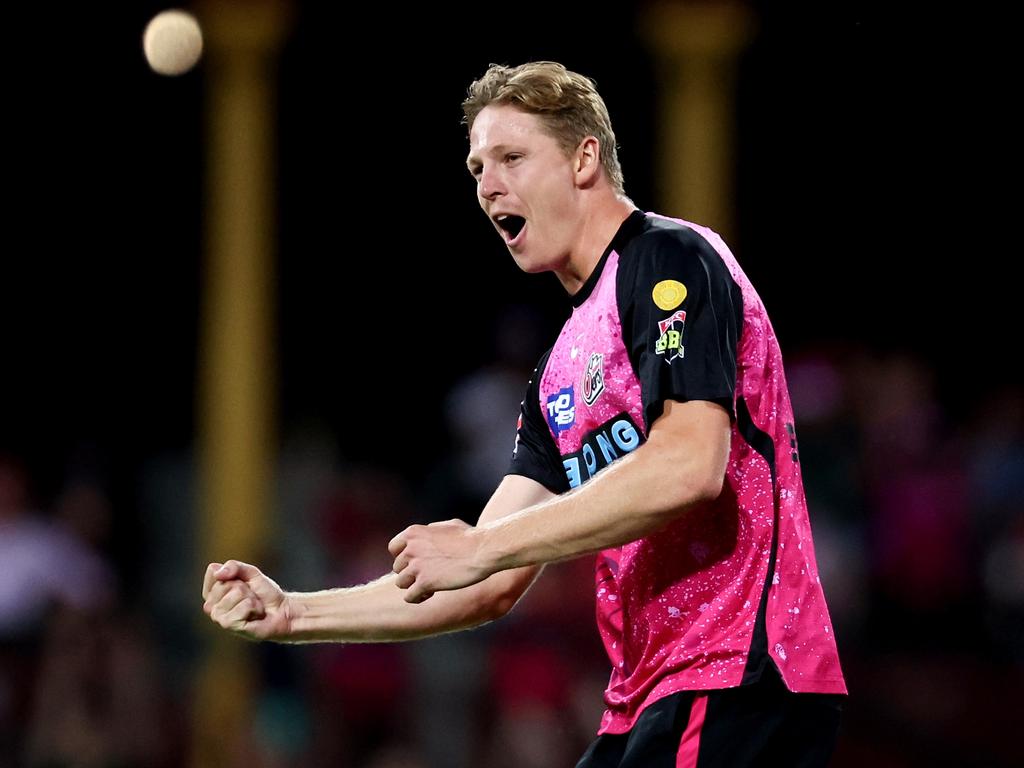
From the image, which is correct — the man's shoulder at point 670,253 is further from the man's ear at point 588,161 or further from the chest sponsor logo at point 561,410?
the chest sponsor logo at point 561,410

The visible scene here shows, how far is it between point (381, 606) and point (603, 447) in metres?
0.80

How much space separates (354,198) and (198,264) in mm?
1546

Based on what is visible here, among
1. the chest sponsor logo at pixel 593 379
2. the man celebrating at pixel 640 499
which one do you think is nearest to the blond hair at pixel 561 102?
the man celebrating at pixel 640 499

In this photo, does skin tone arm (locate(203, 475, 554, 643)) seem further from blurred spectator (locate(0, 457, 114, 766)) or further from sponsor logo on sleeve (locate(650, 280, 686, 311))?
blurred spectator (locate(0, 457, 114, 766))

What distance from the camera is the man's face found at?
14.6ft

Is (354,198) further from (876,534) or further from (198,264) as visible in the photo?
(876,534)

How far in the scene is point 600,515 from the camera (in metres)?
Result: 3.85

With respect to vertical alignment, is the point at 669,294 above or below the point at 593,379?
above

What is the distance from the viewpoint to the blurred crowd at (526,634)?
989cm

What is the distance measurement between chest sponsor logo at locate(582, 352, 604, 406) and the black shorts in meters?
0.72

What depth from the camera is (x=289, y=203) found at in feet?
56.1

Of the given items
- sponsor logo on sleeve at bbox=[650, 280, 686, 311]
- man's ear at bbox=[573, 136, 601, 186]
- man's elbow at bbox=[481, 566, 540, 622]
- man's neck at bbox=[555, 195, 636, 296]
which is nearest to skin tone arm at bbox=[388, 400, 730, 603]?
sponsor logo on sleeve at bbox=[650, 280, 686, 311]

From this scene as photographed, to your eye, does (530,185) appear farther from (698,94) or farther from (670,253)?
(698,94)

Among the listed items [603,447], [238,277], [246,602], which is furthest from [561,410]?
[238,277]
